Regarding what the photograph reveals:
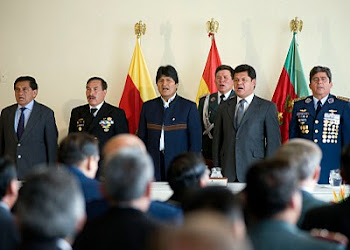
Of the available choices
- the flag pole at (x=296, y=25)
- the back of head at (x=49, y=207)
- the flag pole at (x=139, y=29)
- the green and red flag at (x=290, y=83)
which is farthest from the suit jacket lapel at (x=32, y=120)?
the back of head at (x=49, y=207)

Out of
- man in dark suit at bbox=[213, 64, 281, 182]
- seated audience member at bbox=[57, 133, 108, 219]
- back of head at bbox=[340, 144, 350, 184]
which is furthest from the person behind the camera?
man in dark suit at bbox=[213, 64, 281, 182]

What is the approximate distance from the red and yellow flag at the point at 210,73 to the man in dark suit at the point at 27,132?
168 cm

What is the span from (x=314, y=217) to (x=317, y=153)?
0.41 metres

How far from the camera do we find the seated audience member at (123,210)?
187 centimetres

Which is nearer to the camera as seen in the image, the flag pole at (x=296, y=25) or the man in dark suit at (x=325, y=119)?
the man in dark suit at (x=325, y=119)

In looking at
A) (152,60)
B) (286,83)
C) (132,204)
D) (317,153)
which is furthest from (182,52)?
(132,204)

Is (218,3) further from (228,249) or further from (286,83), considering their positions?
(228,249)

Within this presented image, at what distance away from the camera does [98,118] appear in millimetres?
6121

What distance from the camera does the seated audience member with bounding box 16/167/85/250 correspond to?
1729 mm

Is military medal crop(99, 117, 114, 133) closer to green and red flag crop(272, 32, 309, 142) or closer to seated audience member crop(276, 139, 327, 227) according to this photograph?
green and red flag crop(272, 32, 309, 142)

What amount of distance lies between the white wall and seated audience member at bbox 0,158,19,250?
4.52 meters

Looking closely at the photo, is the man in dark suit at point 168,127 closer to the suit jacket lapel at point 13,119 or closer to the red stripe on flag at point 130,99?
the red stripe on flag at point 130,99

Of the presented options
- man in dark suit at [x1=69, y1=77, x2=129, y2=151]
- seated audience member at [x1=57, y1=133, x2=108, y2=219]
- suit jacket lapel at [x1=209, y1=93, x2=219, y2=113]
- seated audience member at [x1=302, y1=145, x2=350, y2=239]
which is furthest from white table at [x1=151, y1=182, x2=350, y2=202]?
seated audience member at [x1=302, y1=145, x2=350, y2=239]

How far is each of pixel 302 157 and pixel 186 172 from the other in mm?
507
